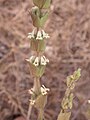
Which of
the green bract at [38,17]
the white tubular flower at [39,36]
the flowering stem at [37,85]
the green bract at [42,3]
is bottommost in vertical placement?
the flowering stem at [37,85]

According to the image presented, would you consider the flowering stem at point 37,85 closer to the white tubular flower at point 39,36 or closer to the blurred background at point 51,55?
the white tubular flower at point 39,36

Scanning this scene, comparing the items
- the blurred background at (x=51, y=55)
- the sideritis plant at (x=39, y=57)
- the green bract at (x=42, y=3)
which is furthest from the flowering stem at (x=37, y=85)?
the blurred background at (x=51, y=55)

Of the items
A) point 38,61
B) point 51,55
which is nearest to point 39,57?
point 38,61

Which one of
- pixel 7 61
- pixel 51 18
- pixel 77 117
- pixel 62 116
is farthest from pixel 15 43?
pixel 62 116

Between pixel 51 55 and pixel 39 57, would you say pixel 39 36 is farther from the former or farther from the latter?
pixel 51 55

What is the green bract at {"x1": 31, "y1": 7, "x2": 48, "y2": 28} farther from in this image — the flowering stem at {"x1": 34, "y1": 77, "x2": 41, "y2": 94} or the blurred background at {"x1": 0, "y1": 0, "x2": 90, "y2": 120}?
the blurred background at {"x1": 0, "y1": 0, "x2": 90, "y2": 120}

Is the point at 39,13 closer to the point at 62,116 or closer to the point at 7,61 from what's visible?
the point at 62,116

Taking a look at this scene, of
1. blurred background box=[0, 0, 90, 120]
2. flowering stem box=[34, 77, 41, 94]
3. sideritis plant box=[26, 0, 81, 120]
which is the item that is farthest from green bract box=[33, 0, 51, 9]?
blurred background box=[0, 0, 90, 120]
